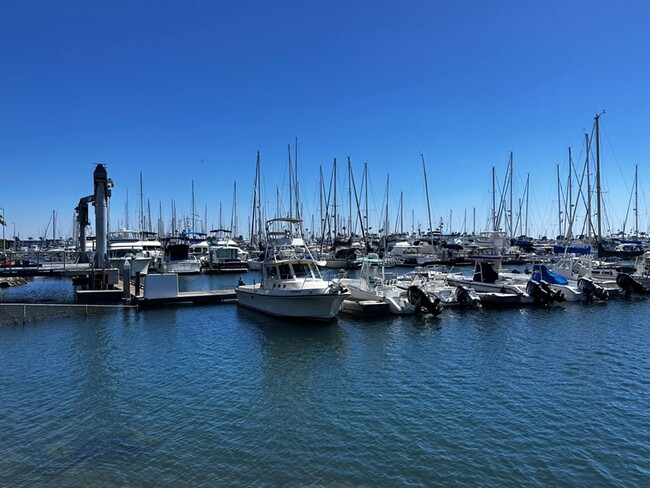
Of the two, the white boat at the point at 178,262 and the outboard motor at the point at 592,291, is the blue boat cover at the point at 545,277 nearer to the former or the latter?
the outboard motor at the point at 592,291

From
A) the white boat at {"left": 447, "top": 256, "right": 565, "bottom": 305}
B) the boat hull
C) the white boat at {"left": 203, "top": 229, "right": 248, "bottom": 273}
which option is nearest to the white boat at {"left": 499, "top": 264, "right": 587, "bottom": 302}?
the white boat at {"left": 447, "top": 256, "right": 565, "bottom": 305}

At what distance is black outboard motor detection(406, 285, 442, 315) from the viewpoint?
30.8 metres

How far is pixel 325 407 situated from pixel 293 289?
13.8 metres

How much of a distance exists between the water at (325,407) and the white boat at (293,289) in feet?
6.59

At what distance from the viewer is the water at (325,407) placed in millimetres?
10781

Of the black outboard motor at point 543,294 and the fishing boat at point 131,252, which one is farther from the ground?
the fishing boat at point 131,252

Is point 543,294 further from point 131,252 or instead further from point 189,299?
point 131,252

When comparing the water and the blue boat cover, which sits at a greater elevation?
the blue boat cover

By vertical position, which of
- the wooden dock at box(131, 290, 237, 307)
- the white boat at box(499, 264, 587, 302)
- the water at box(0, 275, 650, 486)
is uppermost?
the white boat at box(499, 264, 587, 302)

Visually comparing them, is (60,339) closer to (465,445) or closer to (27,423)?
(27,423)

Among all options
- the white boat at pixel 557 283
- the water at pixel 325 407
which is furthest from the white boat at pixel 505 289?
Answer: the water at pixel 325 407

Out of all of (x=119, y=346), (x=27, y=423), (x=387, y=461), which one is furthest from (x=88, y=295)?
(x=387, y=461)

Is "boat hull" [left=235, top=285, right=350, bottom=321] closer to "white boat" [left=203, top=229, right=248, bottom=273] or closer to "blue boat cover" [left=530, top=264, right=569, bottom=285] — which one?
"blue boat cover" [left=530, top=264, right=569, bottom=285]

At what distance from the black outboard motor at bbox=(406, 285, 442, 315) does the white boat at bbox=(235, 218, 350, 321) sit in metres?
5.72
